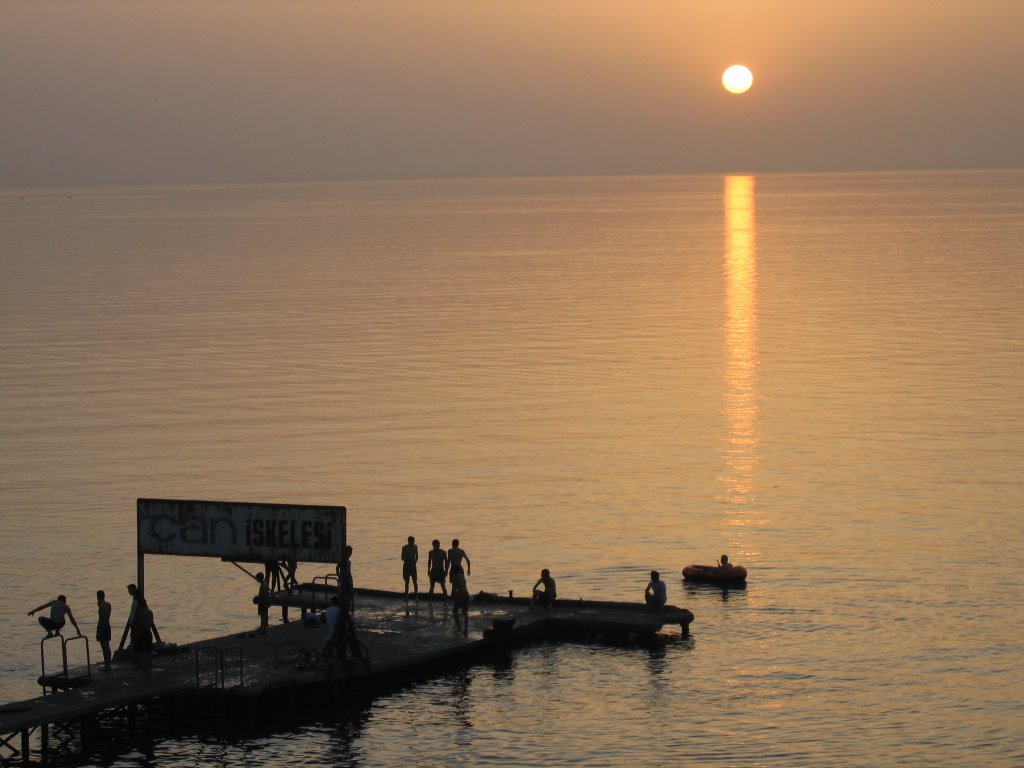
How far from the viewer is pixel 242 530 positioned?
4088 centimetres

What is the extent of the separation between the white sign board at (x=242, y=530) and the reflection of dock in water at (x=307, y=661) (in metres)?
2.37

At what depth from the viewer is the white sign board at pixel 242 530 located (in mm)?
40062

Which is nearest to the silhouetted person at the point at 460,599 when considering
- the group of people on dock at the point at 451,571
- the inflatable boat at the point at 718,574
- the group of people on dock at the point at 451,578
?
the group of people on dock at the point at 451,571

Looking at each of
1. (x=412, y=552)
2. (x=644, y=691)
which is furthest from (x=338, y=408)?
(x=644, y=691)

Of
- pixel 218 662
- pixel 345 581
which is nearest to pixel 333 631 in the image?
pixel 345 581

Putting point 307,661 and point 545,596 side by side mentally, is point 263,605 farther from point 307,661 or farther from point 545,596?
point 545,596

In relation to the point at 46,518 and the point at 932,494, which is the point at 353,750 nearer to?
the point at 46,518

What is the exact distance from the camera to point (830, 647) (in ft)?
145

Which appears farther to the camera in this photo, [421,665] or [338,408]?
[338,408]

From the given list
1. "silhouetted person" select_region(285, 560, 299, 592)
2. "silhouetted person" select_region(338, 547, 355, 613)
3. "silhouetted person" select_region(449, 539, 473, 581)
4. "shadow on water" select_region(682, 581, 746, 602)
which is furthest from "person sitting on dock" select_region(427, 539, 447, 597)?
"shadow on water" select_region(682, 581, 746, 602)

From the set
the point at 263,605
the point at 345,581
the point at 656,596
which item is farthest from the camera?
the point at 656,596

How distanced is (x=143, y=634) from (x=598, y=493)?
27.6 meters

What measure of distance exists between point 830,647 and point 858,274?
13648cm

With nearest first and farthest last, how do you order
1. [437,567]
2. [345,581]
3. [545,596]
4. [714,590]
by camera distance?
1. [345,581]
2. [437,567]
3. [545,596]
4. [714,590]
